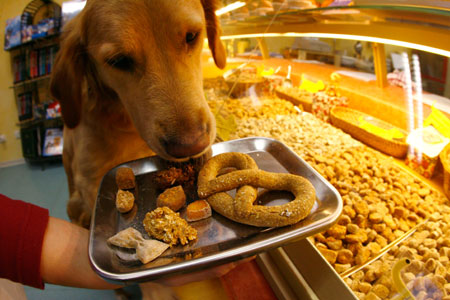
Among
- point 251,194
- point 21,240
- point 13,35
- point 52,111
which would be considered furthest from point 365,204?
point 13,35

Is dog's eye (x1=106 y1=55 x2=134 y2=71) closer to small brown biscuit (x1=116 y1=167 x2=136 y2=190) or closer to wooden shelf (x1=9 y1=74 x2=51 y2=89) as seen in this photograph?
small brown biscuit (x1=116 y1=167 x2=136 y2=190)

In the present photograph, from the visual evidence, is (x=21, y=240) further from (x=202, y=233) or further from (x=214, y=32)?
(x=214, y=32)

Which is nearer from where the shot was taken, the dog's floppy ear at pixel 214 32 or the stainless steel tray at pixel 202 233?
the stainless steel tray at pixel 202 233

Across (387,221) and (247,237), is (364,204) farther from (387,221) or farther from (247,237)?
(247,237)

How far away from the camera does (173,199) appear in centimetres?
91

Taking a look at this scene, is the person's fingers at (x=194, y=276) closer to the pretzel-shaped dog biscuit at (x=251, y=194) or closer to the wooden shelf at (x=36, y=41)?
the pretzel-shaped dog biscuit at (x=251, y=194)

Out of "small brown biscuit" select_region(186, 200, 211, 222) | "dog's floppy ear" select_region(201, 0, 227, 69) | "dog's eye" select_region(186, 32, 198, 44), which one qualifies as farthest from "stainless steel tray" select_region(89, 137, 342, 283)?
"dog's floppy ear" select_region(201, 0, 227, 69)

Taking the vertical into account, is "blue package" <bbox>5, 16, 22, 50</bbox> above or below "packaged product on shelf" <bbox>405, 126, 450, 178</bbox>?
above

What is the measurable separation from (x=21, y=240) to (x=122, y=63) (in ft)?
2.29

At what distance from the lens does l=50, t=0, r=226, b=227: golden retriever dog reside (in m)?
1.00

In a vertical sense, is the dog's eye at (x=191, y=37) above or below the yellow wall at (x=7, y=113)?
above

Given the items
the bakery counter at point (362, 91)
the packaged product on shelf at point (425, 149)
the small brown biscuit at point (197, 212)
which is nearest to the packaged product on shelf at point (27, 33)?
the bakery counter at point (362, 91)

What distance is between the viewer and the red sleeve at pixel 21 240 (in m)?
0.87

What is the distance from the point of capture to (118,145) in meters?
1.46
